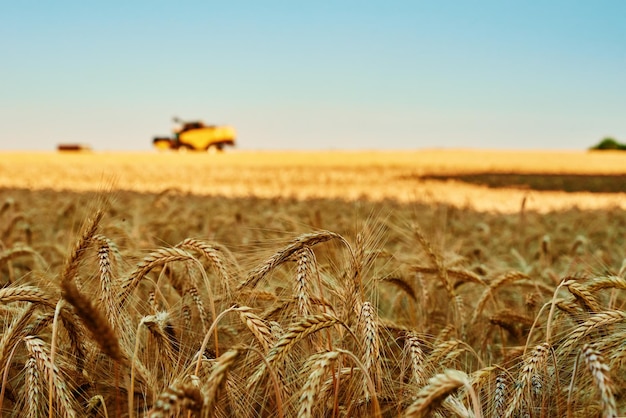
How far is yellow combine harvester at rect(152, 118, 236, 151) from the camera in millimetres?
51719

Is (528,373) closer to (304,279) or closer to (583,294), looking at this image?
(583,294)

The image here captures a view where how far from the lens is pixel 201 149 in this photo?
51.7 meters

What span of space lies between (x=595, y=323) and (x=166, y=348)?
1.25 m

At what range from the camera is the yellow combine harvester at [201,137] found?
2036 inches

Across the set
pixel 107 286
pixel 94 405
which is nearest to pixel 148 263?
pixel 107 286

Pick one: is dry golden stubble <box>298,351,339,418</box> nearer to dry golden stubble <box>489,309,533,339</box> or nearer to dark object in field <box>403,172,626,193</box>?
dry golden stubble <box>489,309,533,339</box>

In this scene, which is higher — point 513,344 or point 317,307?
point 317,307

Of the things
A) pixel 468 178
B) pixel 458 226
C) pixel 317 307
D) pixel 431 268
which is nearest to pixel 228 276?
pixel 317 307

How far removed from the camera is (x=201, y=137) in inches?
2036

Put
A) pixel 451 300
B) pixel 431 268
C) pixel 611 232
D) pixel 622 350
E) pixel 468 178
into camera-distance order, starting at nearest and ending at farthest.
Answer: pixel 622 350 < pixel 451 300 < pixel 431 268 < pixel 611 232 < pixel 468 178

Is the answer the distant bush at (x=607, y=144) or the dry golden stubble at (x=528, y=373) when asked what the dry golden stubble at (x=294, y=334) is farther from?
the distant bush at (x=607, y=144)

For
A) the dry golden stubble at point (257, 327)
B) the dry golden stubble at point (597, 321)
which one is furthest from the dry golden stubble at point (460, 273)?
the dry golden stubble at point (257, 327)

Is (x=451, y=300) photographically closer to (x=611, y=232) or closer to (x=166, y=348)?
(x=166, y=348)

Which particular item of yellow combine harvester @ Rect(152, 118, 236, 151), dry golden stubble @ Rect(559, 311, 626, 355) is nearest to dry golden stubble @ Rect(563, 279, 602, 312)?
dry golden stubble @ Rect(559, 311, 626, 355)
